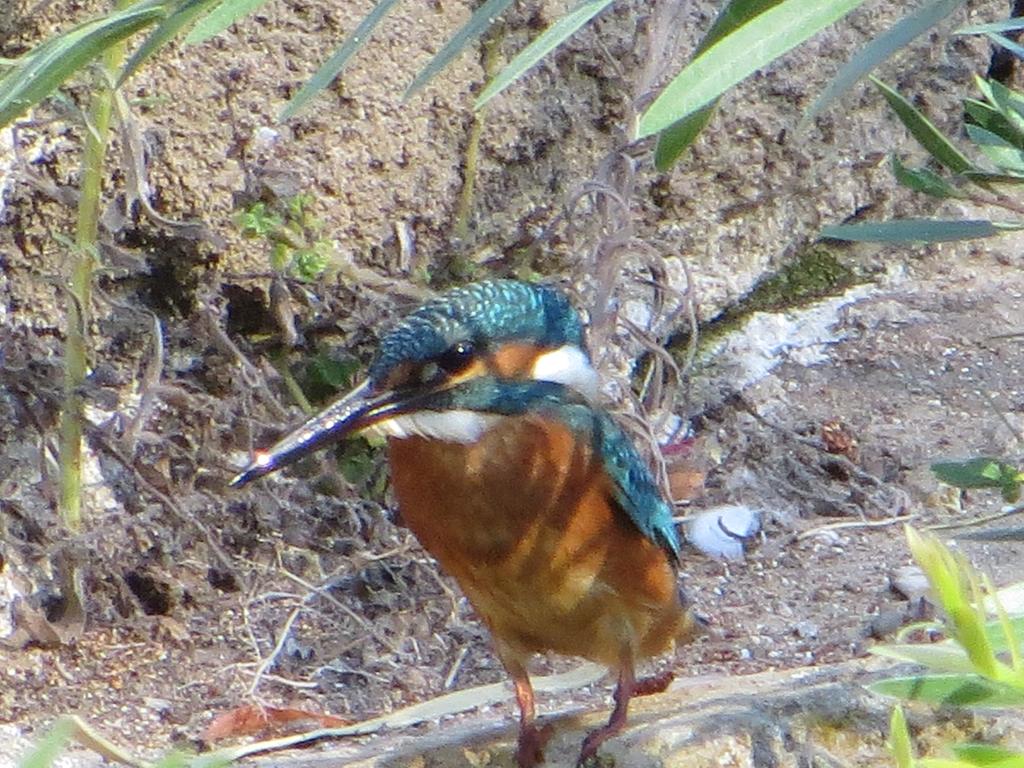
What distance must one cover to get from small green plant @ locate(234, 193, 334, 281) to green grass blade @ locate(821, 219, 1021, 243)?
130cm

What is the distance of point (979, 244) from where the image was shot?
4.92 meters

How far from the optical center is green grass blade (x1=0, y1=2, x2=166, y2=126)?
1742 mm

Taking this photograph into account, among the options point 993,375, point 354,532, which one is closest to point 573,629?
point 354,532

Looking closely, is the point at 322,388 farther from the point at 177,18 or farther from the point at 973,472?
the point at 177,18

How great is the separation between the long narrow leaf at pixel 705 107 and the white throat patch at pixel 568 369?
586 millimetres

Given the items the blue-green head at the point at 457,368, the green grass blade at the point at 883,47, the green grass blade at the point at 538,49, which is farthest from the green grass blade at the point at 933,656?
the blue-green head at the point at 457,368

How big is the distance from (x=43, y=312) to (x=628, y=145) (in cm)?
131

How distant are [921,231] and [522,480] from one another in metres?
0.78

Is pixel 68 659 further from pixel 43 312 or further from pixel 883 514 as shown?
pixel 883 514

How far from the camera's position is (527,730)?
2.53 m

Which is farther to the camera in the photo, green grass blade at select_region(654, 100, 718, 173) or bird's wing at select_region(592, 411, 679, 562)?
bird's wing at select_region(592, 411, 679, 562)

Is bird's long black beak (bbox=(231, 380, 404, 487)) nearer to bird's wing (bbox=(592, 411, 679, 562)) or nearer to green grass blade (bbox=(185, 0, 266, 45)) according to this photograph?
bird's wing (bbox=(592, 411, 679, 562))

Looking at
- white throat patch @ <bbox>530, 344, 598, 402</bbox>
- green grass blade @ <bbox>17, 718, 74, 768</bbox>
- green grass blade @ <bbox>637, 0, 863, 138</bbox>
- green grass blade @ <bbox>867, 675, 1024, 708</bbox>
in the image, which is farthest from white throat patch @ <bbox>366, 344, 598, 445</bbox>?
green grass blade @ <bbox>17, 718, 74, 768</bbox>

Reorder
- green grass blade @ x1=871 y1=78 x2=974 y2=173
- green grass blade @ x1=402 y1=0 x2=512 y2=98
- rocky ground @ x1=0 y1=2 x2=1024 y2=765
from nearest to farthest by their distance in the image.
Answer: green grass blade @ x1=402 y1=0 x2=512 y2=98
green grass blade @ x1=871 y1=78 x2=974 y2=173
rocky ground @ x1=0 y1=2 x2=1024 y2=765
